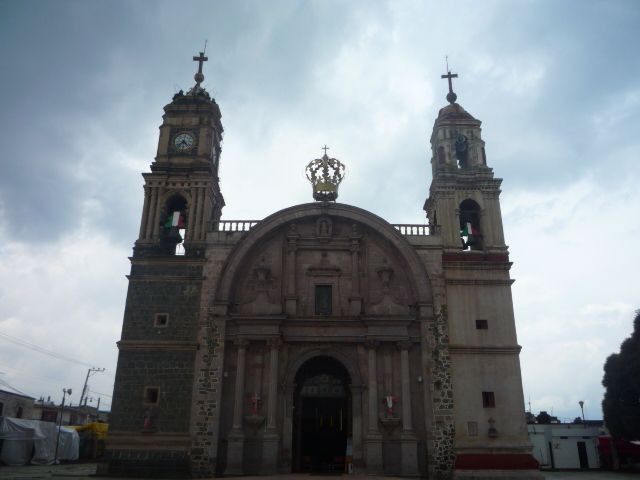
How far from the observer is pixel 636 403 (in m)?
30.6

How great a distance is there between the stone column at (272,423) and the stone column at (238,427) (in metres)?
0.97

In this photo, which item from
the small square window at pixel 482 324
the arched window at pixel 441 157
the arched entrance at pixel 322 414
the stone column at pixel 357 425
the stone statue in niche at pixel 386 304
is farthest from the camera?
the arched window at pixel 441 157

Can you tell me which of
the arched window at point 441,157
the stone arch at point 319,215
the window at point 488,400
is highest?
the arched window at point 441,157

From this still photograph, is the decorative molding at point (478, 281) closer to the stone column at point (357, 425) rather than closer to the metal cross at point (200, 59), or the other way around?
the stone column at point (357, 425)

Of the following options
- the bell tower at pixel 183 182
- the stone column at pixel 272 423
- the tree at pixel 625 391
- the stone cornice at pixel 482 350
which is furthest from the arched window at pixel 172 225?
the tree at pixel 625 391

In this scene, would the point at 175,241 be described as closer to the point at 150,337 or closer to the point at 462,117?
the point at 150,337

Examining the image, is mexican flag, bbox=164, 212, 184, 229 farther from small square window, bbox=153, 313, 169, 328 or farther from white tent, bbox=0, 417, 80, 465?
white tent, bbox=0, 417, 80, 465

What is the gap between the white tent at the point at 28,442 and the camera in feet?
94.5

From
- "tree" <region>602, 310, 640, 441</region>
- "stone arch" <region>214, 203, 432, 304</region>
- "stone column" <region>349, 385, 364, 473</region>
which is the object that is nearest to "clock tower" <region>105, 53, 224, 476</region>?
"stone arch" <region>214, 203, 432, 304</region>

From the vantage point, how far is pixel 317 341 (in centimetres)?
2392

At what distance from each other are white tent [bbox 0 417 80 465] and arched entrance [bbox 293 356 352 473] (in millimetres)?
16450

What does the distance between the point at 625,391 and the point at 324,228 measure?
20.3 metres

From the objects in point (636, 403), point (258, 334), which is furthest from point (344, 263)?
point (636, 403)

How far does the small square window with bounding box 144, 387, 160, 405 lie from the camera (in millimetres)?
22961
